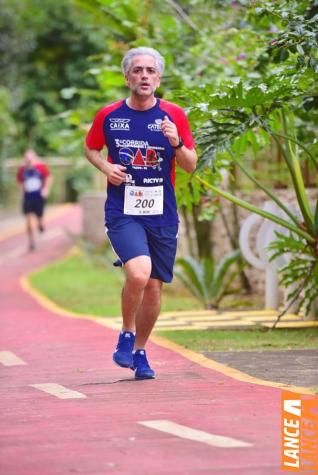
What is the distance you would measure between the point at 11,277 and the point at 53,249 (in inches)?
219

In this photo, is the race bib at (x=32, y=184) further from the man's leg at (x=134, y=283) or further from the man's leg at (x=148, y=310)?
the man's leg at (x=134, y=283)

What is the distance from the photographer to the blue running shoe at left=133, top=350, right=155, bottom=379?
28.3 feet

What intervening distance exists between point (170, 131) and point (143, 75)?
412 millimetres

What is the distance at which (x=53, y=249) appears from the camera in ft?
88.1

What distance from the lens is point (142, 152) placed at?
8484 mm

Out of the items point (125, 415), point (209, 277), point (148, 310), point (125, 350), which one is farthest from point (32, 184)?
point (125, 415)

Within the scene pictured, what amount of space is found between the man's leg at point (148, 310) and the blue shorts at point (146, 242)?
0.08 meters

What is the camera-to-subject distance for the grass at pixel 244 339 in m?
10.5

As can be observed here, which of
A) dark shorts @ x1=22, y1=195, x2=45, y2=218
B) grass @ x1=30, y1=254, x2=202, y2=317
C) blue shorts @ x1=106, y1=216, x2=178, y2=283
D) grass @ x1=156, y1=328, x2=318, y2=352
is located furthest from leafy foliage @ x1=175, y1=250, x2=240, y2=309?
dark shorts @ x1=22, y1=195, x2=45, y2=218

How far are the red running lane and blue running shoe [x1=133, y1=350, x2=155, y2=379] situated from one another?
96mm

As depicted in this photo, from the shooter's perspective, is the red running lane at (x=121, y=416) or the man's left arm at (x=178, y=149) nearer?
the red running lane at (x=121, y=416)

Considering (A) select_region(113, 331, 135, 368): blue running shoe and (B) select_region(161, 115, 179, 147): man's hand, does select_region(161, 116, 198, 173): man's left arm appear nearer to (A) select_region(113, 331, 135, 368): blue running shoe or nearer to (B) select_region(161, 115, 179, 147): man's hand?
(B) select_region(161, 115, 179, 147): man's hand

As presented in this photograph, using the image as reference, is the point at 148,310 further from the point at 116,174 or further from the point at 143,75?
the point at 143,75

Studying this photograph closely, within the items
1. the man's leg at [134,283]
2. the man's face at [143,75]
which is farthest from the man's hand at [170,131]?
the man's leg at [134,283]
